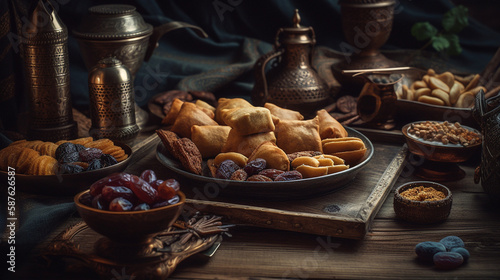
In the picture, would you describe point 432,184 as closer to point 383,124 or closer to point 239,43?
point 383,124

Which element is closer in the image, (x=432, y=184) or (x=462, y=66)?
(x=432, y=184)

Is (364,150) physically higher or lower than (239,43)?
higher

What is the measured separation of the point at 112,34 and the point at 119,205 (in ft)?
3.65

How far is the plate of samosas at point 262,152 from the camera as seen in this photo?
65.2 inches

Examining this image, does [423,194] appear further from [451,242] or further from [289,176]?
[289,176]

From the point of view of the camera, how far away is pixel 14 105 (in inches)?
94.3

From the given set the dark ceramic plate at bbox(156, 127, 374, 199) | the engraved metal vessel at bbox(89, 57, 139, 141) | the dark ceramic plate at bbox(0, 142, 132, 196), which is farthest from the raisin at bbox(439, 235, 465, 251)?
the engraved metal vessel at bbox(89, 57, 139, 141)

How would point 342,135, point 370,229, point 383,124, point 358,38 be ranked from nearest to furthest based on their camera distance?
1. point 370,229
2. point 342,135
3. point 383,124
4. point 358,38

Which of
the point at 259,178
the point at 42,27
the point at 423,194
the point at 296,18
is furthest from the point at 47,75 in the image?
the point at 423,194

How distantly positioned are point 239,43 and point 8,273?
79.4 inches

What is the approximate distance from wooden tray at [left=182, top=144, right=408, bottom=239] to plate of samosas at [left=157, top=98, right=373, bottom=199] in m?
0.03

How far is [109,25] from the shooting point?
87.9 inches

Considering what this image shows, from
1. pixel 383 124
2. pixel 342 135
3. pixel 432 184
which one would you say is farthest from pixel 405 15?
pixel 432 184

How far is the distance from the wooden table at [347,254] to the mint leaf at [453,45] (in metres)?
1.45
